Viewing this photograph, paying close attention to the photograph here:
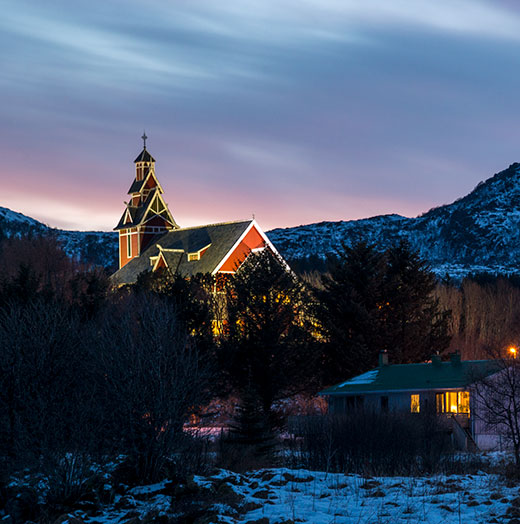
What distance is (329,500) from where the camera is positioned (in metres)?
22.5

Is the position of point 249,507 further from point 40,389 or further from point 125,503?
point 40,389

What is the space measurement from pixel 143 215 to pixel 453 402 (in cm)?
5839

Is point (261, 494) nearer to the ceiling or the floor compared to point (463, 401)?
nearer to the floor

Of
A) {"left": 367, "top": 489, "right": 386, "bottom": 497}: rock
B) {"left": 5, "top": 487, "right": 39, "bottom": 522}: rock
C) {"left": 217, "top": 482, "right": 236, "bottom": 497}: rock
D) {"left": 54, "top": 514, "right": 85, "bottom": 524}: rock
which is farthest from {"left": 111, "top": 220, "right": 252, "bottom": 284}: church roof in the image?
{"left": 54, "top": 514, "right": 85, "bottom": 524}: rock

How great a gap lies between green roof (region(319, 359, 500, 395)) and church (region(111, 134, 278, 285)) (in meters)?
22.0

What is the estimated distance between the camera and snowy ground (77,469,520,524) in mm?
20469

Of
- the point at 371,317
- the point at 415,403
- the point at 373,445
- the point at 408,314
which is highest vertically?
the point at 408,314

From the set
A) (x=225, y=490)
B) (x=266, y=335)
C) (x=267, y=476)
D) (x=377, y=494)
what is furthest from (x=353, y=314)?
(x=225, y=490)

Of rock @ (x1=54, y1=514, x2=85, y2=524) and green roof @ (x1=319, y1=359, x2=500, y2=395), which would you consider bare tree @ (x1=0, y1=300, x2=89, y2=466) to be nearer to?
rock @ (x1=54, y1=514, x2=85, y2=524)

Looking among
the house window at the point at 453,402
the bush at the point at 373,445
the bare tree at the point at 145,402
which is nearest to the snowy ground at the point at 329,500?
the bare tree at the point at 145,402

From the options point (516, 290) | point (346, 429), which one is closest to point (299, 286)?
point (346, 429)

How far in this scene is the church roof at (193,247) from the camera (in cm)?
8400

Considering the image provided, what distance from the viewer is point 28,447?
82.5 ft

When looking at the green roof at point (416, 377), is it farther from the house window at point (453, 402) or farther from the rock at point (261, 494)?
the rock at point (261, 494)
